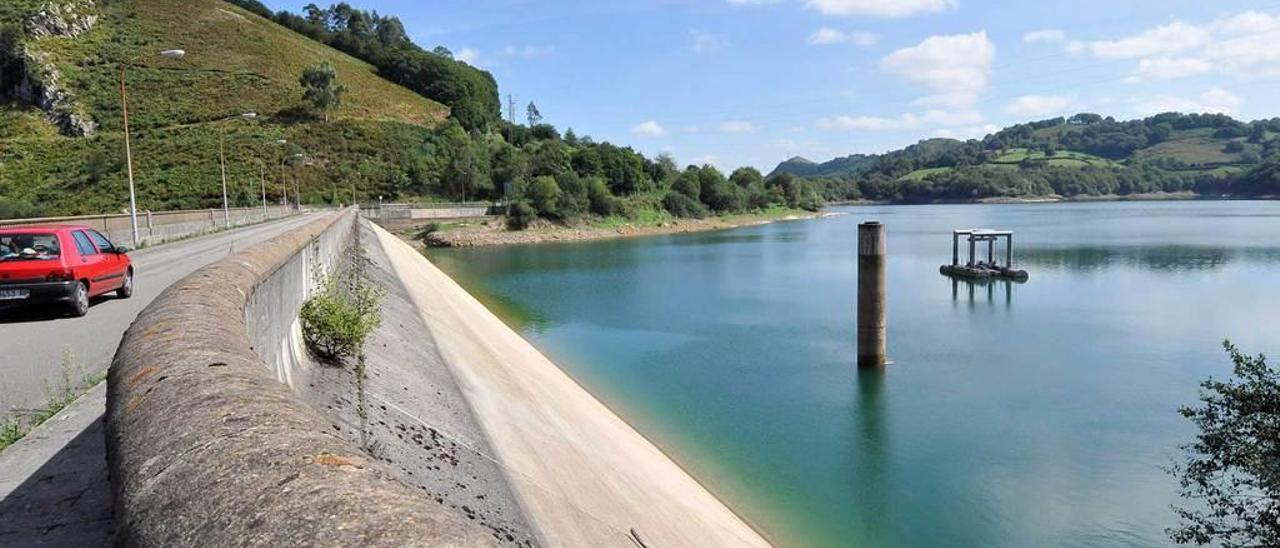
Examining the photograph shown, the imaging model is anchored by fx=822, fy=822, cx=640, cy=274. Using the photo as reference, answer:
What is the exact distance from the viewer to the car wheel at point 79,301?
13.9 meters

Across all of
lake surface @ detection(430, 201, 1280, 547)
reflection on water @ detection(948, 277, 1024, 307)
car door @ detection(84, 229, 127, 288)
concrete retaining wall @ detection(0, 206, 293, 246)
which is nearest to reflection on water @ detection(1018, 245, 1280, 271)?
lake surface @ detection(430, 201, 1280, 547)

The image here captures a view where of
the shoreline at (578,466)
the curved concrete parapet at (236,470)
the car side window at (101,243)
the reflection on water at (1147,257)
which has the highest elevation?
the car side window at (101,243)

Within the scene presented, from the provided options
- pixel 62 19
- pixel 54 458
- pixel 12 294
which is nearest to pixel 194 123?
pixel 62 19

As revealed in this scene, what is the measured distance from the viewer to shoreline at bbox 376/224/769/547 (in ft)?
32.9

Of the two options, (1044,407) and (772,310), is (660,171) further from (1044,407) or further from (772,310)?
(1044,407)

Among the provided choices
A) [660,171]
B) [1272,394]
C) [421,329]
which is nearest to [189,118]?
[660,171]

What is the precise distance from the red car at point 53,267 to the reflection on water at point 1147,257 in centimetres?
5586

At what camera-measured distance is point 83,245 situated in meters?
15.0

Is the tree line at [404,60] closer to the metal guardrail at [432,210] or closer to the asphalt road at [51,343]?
the metal guardrail at [432,210]

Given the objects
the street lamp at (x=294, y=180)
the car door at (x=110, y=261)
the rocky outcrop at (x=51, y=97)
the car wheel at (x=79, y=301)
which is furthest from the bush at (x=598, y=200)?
the car wheel at (x=79, y=301)

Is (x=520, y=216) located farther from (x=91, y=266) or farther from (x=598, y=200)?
(x=91, y=266)

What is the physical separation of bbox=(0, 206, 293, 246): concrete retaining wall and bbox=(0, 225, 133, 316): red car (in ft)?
23.9

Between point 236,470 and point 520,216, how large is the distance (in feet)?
308

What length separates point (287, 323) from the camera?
32.2ft
